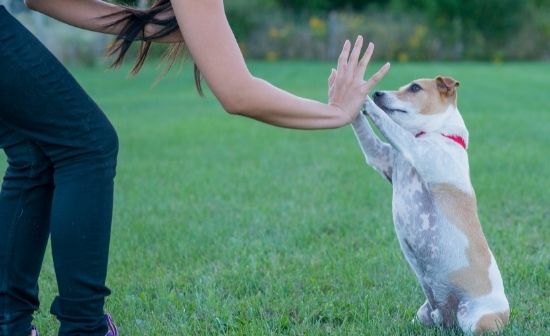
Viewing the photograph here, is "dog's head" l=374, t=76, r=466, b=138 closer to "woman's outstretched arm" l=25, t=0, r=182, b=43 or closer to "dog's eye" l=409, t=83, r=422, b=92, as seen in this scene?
"dog's eye" l=409, t=83, r=422, b=92

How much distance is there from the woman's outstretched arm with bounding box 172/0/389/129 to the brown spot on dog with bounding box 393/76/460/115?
3.23 feet

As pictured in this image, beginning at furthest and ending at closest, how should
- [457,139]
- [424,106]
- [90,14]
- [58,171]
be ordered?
[424,106], [457,139], [90,14], [58,171]

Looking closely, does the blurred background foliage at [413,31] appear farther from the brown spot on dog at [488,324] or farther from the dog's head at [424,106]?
the brown spot on dog at [488,324]

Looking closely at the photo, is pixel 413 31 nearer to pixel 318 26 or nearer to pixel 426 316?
pixel 318 26

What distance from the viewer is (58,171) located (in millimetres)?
3037

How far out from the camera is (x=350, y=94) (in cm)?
310

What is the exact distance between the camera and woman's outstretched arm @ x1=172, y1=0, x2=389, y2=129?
2791mm

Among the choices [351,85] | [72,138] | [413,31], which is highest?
[351,85]

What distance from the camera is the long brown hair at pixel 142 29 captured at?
3.31 m

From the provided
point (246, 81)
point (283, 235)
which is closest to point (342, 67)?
point (246, 81)

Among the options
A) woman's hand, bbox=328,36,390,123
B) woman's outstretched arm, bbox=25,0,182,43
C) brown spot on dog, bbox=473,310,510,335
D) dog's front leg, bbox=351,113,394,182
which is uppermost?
woman's outstretched arm, bbox=25,0,182,43

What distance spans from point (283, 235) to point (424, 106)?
190 cm

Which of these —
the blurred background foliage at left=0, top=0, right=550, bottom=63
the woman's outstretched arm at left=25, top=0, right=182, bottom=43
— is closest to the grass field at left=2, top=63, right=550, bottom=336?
the woman's outstretched arm at left=25, top=0, right=182, bottom=43

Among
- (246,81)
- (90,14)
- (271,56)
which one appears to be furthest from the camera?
(271,56)
